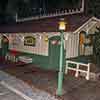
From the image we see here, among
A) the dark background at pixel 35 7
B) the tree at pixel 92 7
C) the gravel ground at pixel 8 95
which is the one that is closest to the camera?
the gravel ground at pixel 8 95

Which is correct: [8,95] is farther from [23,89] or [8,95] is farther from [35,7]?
[35,7]

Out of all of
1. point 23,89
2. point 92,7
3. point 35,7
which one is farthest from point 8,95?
point 35,7

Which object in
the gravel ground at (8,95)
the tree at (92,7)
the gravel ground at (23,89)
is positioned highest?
the tree at (92,7)

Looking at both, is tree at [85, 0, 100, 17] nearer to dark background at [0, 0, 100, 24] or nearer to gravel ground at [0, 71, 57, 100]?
dark background at [0, 0, 100, 24]

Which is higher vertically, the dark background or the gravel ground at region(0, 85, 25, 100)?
the dark background

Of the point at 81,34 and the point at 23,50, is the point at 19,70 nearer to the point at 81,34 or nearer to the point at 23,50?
the point at 23,50


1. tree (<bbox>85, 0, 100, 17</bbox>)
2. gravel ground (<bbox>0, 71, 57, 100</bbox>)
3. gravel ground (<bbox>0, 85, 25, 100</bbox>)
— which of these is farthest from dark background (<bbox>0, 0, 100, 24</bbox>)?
gravel ground (<bbox>0, 85, 25, 100</bbox>)

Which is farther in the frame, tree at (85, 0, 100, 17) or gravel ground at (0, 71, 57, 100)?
tree at (85, 0, 100, 17)

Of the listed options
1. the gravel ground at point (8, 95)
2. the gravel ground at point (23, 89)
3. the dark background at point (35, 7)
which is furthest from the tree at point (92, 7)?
the gravel ground at point (8, 95)

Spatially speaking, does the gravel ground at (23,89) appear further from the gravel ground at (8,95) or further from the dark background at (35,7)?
the dark background at (35,7)

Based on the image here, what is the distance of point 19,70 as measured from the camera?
1522 cm

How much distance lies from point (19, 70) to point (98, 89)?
643 centimetres

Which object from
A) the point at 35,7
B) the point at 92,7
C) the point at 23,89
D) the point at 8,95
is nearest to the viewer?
the point at 8,95

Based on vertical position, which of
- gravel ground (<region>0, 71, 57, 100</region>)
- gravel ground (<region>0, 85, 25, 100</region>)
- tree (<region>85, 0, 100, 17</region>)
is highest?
tree (<region>85, 0, 100, 17</region>)
